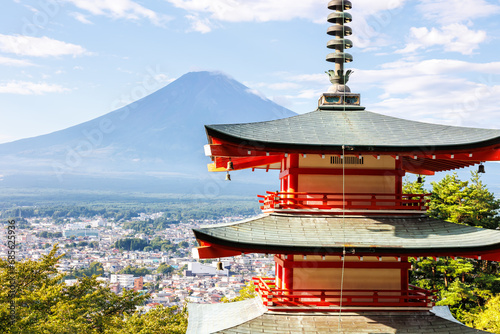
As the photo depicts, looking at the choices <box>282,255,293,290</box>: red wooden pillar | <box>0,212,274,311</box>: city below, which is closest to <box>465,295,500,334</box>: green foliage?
<box>282,255,293,290</box>: red wooden pillar

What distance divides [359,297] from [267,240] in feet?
8.45

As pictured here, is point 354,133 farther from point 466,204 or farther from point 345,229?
point 466,204

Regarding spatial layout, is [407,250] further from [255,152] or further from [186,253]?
[186,253]

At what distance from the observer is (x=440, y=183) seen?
31.6 m

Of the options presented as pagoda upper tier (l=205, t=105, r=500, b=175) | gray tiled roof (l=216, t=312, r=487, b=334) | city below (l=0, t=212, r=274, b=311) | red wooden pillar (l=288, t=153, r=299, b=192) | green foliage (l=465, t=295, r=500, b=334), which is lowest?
city below (l=0, t=212, r=274, b=311)

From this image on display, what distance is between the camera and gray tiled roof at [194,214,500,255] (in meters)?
9.59

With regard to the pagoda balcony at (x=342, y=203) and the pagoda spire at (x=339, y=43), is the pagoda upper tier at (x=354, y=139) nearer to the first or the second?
the pagoda balcony at (x=342, y=203)

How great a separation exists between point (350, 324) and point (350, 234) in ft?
6.14

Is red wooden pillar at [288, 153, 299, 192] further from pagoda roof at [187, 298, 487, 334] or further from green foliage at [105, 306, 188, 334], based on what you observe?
green foliage at [105, 306, 188, 334]

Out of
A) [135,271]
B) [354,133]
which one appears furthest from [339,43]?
[135,271]

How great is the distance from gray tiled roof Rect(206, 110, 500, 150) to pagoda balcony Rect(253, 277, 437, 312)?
322 cm

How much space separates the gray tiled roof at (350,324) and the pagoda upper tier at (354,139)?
3477 mm

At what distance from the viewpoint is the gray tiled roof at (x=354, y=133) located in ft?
33.6

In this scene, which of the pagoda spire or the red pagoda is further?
the pagoda spire
